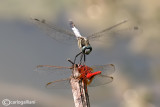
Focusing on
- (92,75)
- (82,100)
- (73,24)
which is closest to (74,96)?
(82,100)

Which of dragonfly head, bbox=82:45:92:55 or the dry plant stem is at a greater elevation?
dragonfly head, bbox=82:45:92:55

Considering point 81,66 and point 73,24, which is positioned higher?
point 73,24

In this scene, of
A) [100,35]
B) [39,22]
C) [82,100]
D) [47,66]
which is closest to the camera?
[82,100]

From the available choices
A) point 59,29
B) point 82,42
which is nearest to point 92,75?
point 82,42

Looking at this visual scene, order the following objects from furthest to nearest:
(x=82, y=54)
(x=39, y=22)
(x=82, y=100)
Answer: (x=39, y=22), (x=82, y=54), (x=82, y=100)

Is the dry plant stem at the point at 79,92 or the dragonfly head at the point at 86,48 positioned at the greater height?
the dragonfly head at the point at 86,48

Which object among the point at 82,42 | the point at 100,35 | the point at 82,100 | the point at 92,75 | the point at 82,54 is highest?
the point at 100,35

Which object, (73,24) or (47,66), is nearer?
(47,66)

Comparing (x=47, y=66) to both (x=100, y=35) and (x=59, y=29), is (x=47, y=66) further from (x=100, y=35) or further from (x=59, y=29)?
(x=100, y=35)
